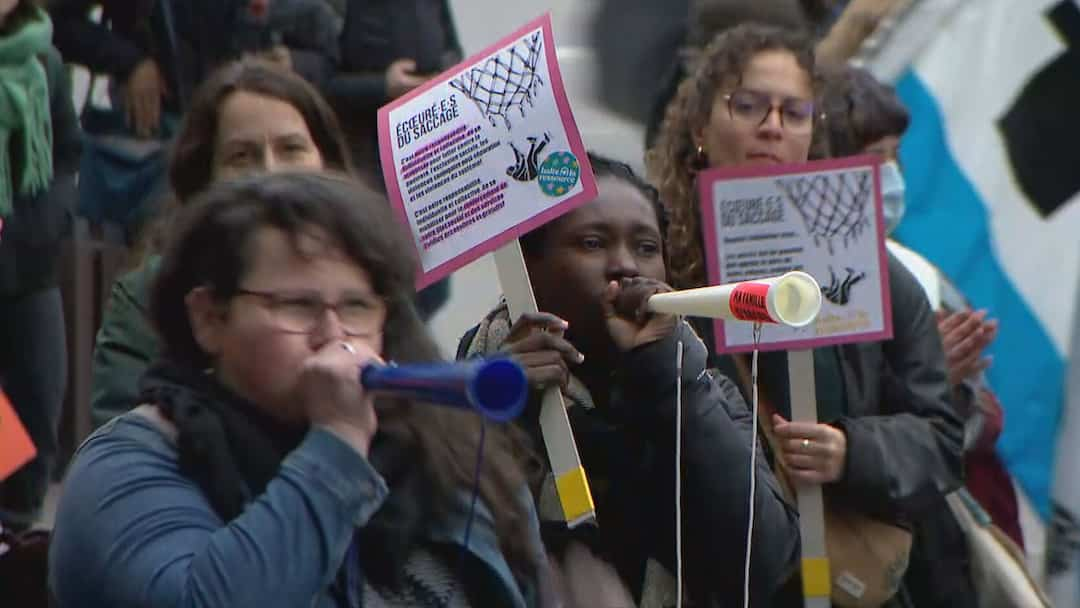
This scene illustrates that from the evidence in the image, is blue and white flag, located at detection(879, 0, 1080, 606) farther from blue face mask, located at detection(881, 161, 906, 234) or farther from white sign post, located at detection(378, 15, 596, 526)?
white sign post, located at detection(378, 15, 596, 526)

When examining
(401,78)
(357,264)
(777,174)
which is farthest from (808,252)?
(401,78)

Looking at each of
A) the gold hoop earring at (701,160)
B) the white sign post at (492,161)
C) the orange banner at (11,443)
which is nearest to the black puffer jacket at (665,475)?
the white sign post at (492,161)

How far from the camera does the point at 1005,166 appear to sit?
6387mm

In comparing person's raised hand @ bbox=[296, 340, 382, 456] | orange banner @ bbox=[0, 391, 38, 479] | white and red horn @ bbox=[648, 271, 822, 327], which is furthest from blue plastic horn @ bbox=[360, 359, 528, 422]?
orange banner @ bbox=[0, 391, 38, 479]

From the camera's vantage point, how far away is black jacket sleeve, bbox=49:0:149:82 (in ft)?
19.3

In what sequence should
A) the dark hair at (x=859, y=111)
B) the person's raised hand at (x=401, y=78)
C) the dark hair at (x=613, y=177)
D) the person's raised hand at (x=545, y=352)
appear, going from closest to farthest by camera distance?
the person's raised hand at (x=545, y=352) < the dark hair at (x=613, y=177) < the dark hair at (x=859, y=111) < the person's raised hand at (x=401, y=78)

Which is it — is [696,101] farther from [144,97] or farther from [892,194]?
[144,97]

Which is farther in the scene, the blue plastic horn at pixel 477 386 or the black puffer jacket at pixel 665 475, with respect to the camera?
the black puffer jacket at pixel 665 475

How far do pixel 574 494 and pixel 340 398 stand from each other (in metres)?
0.87

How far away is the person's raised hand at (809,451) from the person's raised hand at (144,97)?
244cm

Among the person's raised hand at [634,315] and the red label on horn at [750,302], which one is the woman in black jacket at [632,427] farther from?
the red label on horn at [750,302]

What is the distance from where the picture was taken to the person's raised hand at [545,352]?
3406 mm

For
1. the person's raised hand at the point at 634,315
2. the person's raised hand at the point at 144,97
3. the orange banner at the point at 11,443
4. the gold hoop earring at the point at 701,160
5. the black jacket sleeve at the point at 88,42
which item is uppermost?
the black jacket sleeve at the point at 88,42

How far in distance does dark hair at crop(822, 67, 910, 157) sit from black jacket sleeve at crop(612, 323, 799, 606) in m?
1.76
